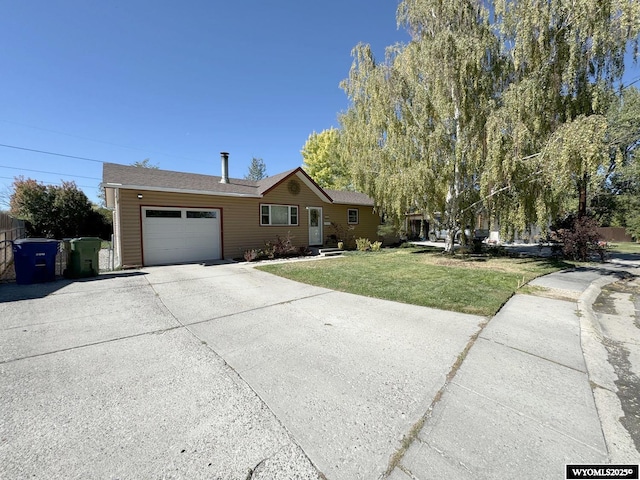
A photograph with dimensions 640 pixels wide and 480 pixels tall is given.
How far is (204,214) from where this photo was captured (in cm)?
1110

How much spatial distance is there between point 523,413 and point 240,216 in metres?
11.5

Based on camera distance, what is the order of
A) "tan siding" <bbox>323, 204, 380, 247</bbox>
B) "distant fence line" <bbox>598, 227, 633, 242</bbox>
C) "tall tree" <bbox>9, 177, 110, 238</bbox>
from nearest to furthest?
"tan siding" <bbox>323, 204, 380, 247</bbox> → "tall tree" <bbox>9, 177, 110, 238</bbox> → "distant fence line" <bbox>598, 227, 633, 242</bbox>

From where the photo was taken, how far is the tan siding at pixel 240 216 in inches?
368

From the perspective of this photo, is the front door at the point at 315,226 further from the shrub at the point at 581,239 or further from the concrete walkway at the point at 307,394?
the shrub at the point at 581,239

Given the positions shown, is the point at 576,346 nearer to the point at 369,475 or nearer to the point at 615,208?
the point at 369,475

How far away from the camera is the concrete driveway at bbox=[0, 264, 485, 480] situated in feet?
5.56

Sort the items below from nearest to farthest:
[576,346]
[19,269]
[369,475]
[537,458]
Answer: [369,475] < [537,458] < [576,346] < [19,269]

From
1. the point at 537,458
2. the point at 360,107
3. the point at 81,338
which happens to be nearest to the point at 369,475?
the point at 537,458

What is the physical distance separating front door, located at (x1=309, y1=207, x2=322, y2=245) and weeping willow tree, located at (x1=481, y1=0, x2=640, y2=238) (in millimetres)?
8359

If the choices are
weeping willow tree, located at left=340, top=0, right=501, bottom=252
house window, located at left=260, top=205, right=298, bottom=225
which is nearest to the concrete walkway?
weeping willow tree, located at left=340, top=0, right=501, bottom=252

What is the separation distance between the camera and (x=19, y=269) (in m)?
6.38

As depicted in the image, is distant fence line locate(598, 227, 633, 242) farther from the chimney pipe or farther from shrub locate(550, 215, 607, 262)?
the chimney pipe

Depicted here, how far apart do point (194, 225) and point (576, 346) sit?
447 inches

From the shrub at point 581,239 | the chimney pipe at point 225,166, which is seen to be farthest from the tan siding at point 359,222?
the shrub at point 581,239
